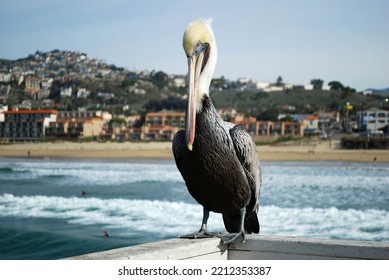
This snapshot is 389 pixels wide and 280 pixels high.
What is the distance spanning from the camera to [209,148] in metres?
2.75

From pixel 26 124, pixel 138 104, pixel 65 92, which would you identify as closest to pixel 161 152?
pixel 138 104

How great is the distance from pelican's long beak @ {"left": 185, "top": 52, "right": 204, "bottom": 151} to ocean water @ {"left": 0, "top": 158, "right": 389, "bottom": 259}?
473cm

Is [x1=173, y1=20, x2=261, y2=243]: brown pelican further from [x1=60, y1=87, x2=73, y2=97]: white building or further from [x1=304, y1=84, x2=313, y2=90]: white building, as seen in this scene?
[x1=304, y1=84, x2=313, y2=90]: white building

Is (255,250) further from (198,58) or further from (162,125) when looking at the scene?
(162,125)

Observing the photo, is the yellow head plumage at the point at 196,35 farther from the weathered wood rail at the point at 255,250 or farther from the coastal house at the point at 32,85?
the coastal house at the point at 32,85

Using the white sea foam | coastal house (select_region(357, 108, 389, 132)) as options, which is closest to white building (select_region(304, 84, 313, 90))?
coastal house (select_region(357, 108, 389, 132))

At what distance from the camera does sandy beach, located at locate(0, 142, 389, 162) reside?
1972cm

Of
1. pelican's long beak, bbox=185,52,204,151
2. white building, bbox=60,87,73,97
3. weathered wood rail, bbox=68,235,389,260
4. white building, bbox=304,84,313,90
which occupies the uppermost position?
white building, bbox=304,84,313,90

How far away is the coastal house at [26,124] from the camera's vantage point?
12.9m

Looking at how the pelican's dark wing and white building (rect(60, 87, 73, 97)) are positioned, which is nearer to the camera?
the pelican's dark wing

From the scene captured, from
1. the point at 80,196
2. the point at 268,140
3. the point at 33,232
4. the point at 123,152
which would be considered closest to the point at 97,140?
the point at 123,152

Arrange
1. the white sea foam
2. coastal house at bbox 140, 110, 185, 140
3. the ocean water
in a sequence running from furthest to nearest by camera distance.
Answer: coastal house at bbox 140, 110, 185, 140, the white sea foam, the ocean water

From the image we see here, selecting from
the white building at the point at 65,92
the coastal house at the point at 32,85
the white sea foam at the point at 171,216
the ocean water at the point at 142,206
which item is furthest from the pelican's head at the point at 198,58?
the white building at the point at 65,92
